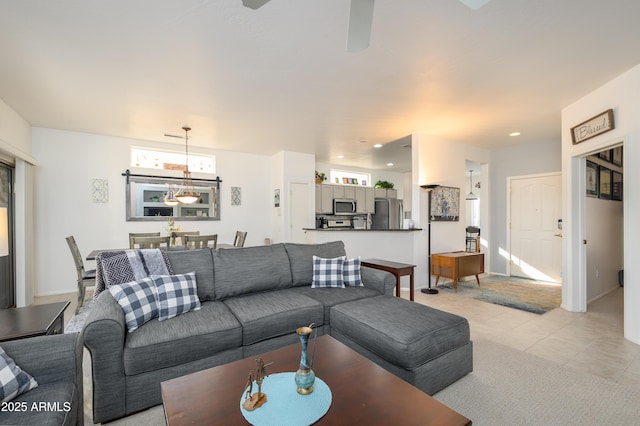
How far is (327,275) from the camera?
2.97m

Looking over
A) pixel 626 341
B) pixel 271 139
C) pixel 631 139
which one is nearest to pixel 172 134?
pixel 271 139

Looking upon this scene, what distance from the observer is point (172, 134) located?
4.81 metres

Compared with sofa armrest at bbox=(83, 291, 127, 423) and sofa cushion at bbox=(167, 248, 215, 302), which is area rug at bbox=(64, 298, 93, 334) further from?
sofa armrest at bbox=(83, 291, 127, 423)

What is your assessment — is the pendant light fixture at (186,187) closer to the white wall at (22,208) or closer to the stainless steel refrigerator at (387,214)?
the white wall at (22,208)

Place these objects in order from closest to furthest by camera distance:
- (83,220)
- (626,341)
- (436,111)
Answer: (626,341) < (436,111) < (83,220)

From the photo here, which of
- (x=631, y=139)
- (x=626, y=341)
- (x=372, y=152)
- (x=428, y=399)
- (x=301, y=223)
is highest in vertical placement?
(x=372, y=152)

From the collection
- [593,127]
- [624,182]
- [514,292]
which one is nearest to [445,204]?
[514,292]

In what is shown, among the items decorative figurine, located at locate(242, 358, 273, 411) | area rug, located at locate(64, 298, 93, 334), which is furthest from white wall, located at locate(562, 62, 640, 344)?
area rug, located at locate(64, 298, 93, 334)

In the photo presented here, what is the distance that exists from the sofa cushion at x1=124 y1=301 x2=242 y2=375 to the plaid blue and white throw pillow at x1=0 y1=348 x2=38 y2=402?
1.63 feet

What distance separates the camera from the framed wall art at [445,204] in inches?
199

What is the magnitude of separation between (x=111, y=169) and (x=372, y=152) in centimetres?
495

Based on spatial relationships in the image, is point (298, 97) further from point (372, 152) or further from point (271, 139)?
point (372, 152)

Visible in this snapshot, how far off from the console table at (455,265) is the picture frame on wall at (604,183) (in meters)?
1.92

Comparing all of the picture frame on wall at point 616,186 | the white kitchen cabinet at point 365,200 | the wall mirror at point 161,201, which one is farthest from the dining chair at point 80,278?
the picture frame on wall at point 616,186
